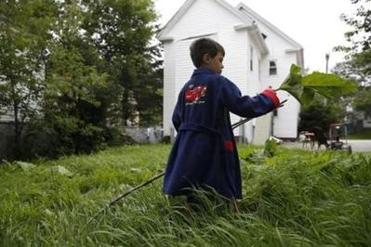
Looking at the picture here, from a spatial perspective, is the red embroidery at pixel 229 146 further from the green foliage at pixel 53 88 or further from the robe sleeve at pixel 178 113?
the green foliage at pixel 53 88

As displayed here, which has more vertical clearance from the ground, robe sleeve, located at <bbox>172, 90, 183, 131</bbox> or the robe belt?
robe sleeve, located at <bbox>172, 90, 183, 131</bbox>

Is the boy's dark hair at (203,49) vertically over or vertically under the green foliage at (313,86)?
over

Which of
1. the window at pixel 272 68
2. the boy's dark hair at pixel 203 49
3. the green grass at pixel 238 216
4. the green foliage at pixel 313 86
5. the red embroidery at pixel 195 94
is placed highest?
the window at pixel 272 68

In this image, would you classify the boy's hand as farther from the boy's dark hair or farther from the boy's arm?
the boy's dark hair

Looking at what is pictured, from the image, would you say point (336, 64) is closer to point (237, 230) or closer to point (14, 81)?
point (14, 81)

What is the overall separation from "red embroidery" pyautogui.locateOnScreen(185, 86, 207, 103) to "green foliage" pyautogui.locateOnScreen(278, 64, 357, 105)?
679 millimetres

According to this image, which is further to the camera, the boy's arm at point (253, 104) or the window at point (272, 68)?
the window at point (272, 68)

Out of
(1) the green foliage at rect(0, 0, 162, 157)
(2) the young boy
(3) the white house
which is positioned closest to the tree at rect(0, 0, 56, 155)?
(1) the green foliage at rect(0, 0, 162, 157)

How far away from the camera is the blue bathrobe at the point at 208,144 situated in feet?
11.5

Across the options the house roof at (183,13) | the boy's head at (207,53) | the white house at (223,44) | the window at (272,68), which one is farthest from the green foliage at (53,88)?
the window at (272,68)

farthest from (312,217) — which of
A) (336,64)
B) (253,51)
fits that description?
(336,64)

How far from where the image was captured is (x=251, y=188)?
438cm

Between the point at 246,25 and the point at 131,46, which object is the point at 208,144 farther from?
the point at 131,46

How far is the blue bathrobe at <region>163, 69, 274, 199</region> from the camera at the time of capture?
11.5ft
